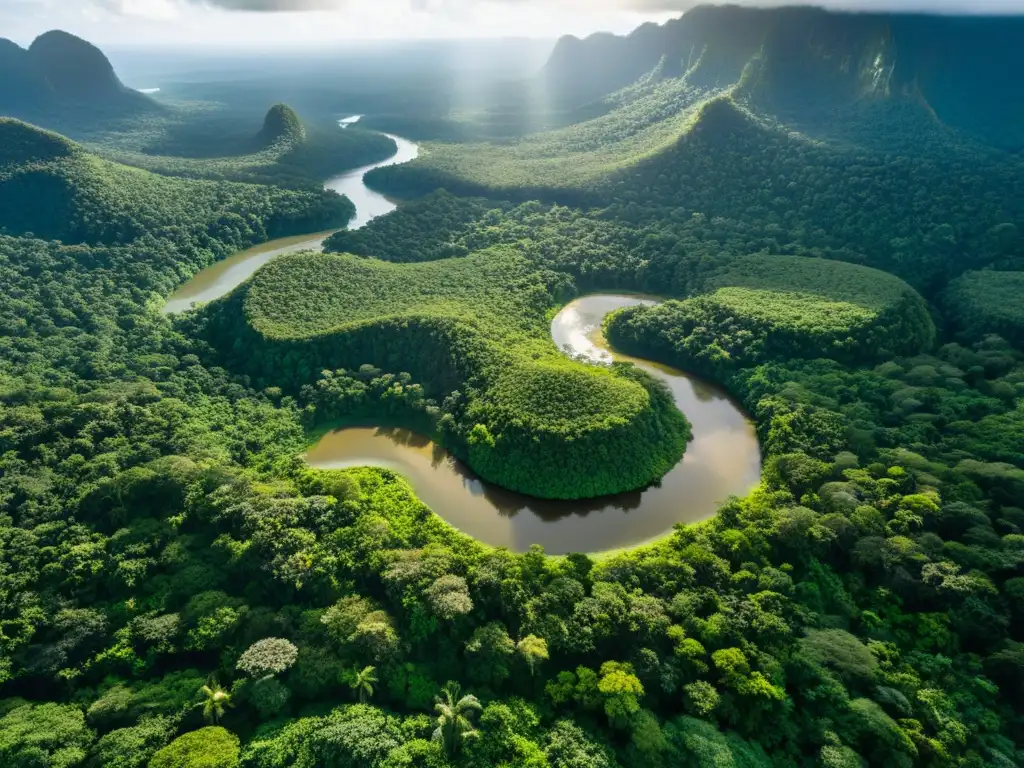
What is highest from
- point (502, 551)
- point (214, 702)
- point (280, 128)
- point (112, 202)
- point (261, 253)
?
point (112, 202)

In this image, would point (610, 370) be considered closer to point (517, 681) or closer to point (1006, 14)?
point (517, 681)

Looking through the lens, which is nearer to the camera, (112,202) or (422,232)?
(112,202)

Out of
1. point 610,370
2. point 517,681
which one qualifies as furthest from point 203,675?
point 610,370

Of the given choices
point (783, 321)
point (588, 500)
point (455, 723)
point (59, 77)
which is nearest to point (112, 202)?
point (588, 500)

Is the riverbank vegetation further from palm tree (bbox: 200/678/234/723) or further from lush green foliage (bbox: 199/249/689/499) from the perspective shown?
palm tree (bbox: 200/678/234/723)

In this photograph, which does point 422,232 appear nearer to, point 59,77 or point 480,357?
point 480,357

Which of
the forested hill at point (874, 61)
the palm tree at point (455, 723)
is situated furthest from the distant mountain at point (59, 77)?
the palm tree at point (455, 723)
